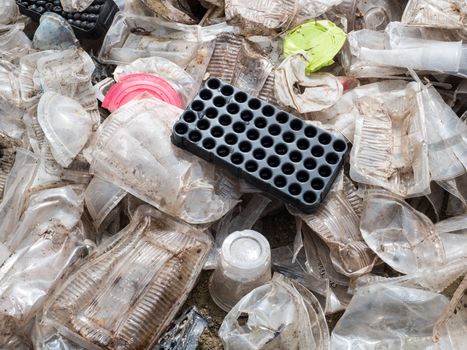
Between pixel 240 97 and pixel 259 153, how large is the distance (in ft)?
0.48

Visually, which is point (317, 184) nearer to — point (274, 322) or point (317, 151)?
point (317, 151)

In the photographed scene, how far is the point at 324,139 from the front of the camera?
4.70ft

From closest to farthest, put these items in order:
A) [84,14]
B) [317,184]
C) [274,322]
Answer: [274,322] < [317,184] < [84,14]

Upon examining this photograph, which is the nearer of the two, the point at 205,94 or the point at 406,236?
the point at 406,236

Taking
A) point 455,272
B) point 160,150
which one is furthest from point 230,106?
point 455,272

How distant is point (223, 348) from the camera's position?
135 centimetres

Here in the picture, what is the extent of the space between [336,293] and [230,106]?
0.45m

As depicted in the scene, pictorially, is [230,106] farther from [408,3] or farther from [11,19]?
[11,19]

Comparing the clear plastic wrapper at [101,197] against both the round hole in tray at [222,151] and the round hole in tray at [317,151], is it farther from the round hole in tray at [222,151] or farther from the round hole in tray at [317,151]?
the round hole in tray at [317,151]

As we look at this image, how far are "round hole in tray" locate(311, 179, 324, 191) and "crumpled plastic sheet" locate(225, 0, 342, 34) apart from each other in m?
0.44

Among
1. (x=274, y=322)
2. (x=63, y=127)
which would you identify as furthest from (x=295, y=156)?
(x=63, y=127)

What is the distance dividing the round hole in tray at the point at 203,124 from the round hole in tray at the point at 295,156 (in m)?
0.19

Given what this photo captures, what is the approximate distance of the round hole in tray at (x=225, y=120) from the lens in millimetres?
1455

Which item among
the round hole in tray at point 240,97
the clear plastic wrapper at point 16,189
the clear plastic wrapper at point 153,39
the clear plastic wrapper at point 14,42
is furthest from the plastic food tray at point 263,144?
the clear plastic wrapper at point 14,42
